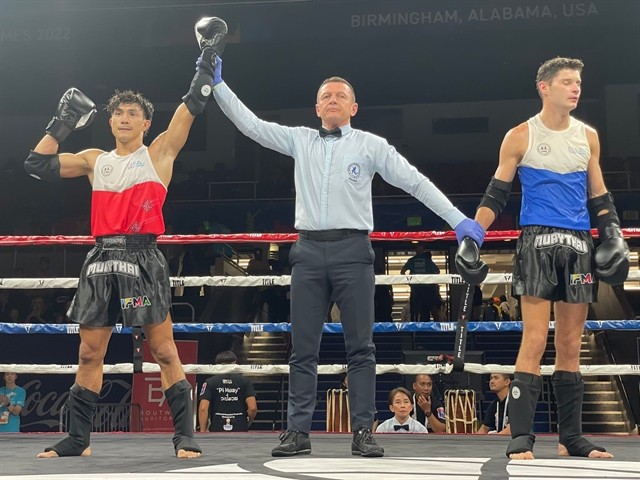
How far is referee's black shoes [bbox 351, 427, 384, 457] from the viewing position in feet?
8.83

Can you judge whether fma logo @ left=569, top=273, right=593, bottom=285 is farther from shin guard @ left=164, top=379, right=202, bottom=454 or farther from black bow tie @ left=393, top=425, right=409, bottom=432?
black bow tie @ left=393, top=425, right=409, bottom=432

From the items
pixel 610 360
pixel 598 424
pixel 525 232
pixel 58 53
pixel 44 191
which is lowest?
pixel 598 424

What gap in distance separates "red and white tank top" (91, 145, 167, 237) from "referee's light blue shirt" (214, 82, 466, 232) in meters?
0.41

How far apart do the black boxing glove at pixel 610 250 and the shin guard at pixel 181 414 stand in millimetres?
1537

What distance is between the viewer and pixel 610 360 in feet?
35.4

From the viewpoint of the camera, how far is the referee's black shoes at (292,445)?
2.71m

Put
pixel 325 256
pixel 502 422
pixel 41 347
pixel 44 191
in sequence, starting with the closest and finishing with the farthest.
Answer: pixel 325 256 → pixel 502 422 → pixel 41 347 → pixel 44 191

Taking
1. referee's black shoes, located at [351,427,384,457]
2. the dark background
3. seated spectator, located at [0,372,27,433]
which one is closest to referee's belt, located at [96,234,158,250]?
referee's black shoes, located at [351,427,384,457]

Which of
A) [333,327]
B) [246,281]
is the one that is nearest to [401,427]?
[333,327]

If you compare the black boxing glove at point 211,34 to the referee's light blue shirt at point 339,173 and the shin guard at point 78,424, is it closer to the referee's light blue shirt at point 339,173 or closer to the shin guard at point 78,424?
the referee's light blue shirt at point 339,173

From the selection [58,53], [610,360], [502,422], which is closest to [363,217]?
[502,422]

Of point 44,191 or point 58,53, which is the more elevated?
point 58,53

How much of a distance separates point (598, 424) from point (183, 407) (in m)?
7.68

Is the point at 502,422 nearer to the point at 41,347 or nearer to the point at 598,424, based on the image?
the point at 598,424
